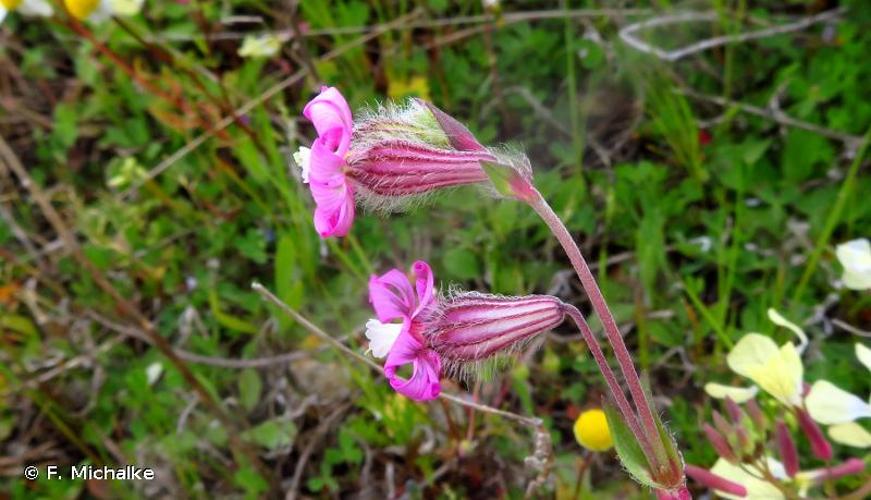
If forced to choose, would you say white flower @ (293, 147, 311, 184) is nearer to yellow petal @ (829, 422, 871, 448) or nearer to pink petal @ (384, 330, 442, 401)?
pink petal @ (384, 330, 442, 401)

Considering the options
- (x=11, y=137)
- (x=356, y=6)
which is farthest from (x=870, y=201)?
(x=11, y=137)

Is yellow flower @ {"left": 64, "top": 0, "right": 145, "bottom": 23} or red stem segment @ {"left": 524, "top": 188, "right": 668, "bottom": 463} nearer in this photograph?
red stem segment @ {"left": 524, "top": 188, "right": 668, "bottom": 463}

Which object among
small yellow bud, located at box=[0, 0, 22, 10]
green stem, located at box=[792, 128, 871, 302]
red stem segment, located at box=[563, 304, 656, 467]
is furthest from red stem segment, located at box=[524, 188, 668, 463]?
small yellow bud, located at box=[0, 0, 22, 10]

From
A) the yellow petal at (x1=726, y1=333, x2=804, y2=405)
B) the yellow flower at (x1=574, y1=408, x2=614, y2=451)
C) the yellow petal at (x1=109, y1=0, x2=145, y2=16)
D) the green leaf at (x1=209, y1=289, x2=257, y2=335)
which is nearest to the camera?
the yellow petal at (x1=726, y1=333, x2=804, y2=405)

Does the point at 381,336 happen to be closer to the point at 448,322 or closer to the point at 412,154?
the point at 448,322

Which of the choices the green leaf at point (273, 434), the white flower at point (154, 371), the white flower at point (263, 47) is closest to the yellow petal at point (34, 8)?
the white flower at point (263, 47)

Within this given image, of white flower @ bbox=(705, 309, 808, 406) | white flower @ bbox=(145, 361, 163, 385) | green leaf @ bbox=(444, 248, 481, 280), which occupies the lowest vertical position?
white flower @ bbox=(145, 361, 163, 385)
